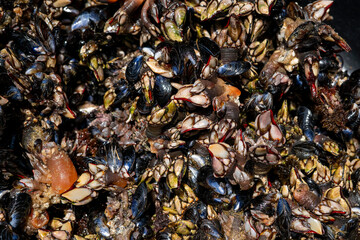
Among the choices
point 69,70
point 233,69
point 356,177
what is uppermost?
point 233,69

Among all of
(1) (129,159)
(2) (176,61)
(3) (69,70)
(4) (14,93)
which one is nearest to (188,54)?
(2) (176,61)

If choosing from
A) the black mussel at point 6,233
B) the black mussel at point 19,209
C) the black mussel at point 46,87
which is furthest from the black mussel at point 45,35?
the black mussel at point 6,233

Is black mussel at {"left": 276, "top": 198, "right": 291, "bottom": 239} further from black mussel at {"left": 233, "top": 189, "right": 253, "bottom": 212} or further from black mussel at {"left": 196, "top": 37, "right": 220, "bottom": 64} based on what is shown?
black mussel at {"left": 196, "top": 37, "right": 220, "bottom": 64}

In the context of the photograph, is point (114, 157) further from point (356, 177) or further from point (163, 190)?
point (356, 177)

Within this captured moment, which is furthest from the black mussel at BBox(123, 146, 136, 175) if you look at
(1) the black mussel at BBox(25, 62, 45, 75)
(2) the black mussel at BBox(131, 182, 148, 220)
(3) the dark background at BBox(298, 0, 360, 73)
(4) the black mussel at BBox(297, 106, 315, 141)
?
(3) the dark background at BBox(298, 0, 360, 73)

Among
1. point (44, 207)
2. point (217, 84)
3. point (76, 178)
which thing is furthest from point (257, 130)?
point (44, 207)

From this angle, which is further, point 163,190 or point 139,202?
point 163,190

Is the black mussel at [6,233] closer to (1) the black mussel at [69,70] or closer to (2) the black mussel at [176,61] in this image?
(1) the black mussel at [69,70]
